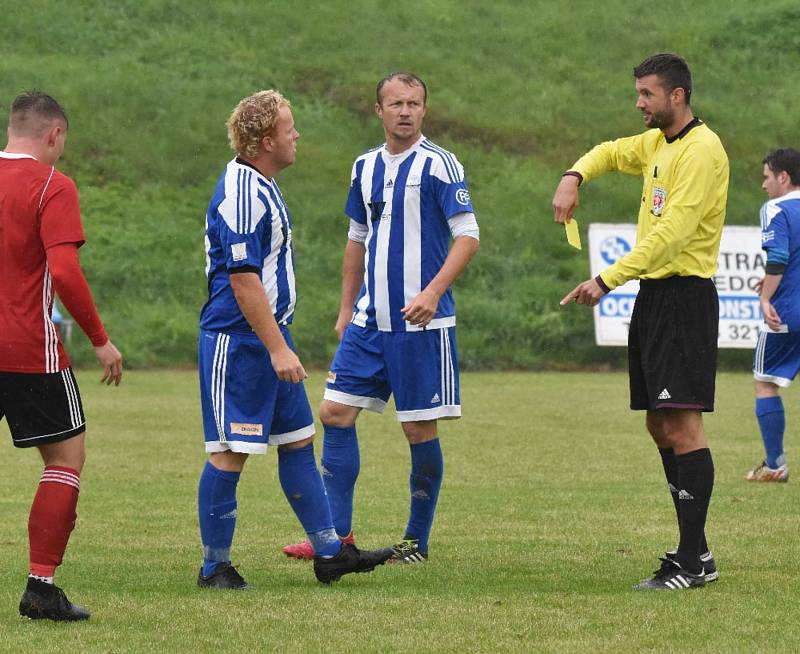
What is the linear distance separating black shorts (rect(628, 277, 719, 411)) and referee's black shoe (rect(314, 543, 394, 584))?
4.77 ft

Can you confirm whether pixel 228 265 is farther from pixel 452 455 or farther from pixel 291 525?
pixel 452 455

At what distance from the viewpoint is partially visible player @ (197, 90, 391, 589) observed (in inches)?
243

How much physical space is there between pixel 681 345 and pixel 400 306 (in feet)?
4.75

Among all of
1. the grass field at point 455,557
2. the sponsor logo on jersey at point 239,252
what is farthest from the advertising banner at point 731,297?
the sponsor logo on jersey at point 239,252

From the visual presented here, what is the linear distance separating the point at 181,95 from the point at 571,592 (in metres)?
25.4

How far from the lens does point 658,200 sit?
6.41 m

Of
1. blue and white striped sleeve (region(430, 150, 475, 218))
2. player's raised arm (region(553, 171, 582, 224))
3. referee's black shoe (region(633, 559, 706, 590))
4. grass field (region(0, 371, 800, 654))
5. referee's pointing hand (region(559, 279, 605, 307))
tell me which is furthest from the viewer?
blue and white striped sleeve (region(430, 150, 475, 218))

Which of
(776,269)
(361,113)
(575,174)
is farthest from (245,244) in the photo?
(361,113)

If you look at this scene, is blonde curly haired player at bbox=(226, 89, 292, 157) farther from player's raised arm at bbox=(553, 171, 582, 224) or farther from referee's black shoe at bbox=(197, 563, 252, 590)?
referee's black shoe at bbox=(197, 563, 252, 590)

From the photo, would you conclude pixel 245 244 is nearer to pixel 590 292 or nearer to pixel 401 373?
pixel 401 373


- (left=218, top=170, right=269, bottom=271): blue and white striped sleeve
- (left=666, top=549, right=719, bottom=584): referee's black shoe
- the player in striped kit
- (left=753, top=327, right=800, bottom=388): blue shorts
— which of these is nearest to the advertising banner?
(left=753, top=327, right=800, bottom=388): blue shorts

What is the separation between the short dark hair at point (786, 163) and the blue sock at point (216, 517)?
17.9ft

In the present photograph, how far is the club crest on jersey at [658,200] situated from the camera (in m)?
6.38

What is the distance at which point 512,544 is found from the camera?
7.62 meters
